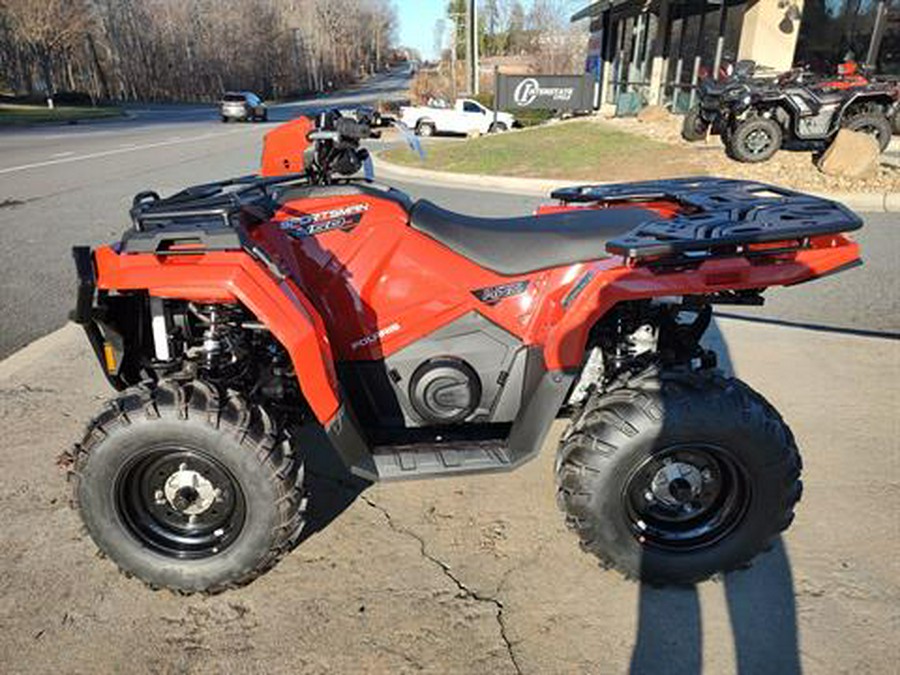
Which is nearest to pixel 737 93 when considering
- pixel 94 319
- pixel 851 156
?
pixel 851 156

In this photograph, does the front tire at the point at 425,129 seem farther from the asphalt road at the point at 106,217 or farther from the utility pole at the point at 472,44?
the utility pole at the point at 472,44

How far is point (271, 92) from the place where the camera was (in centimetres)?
6406

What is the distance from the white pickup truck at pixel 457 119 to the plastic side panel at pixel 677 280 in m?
22.0

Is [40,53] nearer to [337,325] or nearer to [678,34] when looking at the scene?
[678,34]

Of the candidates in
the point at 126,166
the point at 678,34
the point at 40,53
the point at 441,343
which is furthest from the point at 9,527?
the point at 40,53

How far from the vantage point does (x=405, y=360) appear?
2635mm

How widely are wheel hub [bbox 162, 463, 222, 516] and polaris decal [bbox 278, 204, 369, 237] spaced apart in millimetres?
953

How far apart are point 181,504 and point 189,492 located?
0.20 ft

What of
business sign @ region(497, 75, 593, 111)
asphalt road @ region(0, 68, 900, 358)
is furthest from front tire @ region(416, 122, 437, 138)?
asphalt road @ region(0, 68, 900, 358)

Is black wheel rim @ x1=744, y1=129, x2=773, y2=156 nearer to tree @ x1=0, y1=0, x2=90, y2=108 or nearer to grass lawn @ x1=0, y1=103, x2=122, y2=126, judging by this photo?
grass lawn @ x1=0, y1=103, x2=122, y2=126

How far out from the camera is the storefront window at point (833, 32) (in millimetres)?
14938

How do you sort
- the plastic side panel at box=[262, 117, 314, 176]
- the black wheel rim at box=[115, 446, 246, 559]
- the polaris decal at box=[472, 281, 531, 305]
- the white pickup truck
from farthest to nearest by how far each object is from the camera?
the white pickup truck
the plastic side panel at box=[262, 117, 314, 176]
the polaris decal at box=[472, 281, 531, 305]
the black wheel rim at box=[115, 446, 246, 559]

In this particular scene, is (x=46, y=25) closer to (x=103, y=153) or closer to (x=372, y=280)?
(x=103, y=153)

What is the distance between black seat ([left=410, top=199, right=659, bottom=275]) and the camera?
8.21ft
